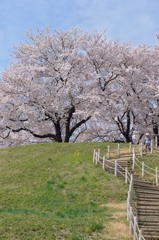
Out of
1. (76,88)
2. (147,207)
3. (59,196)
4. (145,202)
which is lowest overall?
(147,207)

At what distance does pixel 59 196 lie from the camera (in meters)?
27.7

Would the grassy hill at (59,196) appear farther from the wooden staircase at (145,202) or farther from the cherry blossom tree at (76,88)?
the cherry blossom tree at (76,88)

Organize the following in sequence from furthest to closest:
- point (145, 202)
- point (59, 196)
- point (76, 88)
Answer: point (76, 88), point (59, 196), point (145, 202)

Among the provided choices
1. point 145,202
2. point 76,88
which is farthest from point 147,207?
point 76,88

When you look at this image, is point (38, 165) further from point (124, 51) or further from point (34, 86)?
point (124, 51)

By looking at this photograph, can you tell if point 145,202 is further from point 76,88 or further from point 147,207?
point 76,88

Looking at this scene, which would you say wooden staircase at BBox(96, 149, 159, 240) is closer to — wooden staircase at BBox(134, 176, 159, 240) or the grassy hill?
wooden staircase at BBox(134, 176, 159, 240)

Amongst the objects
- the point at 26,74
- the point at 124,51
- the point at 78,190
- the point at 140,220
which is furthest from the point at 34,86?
the point at 140,220

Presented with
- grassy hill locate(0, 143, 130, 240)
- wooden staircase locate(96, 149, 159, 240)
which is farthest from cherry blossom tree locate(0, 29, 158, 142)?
wooden staircase locate(96, 149, 159, 240)

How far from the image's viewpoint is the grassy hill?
18.9m

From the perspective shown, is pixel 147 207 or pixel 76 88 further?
pixel 76 88

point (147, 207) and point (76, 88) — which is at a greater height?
point (76, 88)

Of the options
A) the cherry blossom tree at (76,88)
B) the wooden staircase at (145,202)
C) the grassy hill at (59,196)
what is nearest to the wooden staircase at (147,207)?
the wooden staircase at (145,202)

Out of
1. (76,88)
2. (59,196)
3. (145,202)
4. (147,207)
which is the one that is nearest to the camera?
(147,207)
